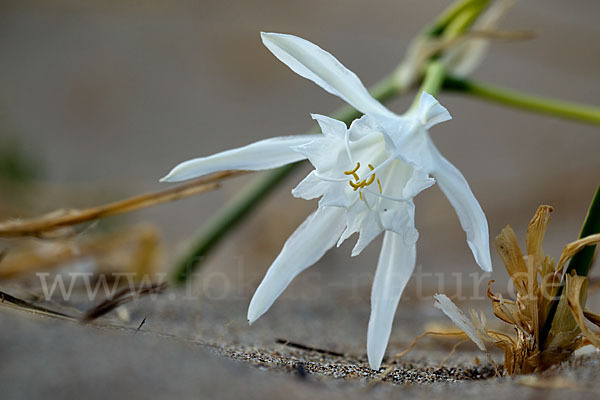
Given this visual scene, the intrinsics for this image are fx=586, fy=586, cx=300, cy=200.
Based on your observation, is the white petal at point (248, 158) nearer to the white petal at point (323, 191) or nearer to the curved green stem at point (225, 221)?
the white petal at point (323, 191)

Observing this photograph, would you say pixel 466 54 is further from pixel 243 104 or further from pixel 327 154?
pixel 243 104

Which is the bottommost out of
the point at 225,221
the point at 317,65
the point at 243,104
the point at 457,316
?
the point at 457,316

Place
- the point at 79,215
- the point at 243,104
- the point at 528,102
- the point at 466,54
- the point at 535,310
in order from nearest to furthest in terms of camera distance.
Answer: the point at 535,310 → the point at 79,215 → the point at 528,102 → the point at 466,54 → the point at 243,104

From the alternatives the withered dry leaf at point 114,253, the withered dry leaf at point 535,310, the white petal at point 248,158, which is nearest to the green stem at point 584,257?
the withered dry leaf at point 535,310

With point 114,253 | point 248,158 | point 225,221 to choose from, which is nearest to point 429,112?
point 248,158

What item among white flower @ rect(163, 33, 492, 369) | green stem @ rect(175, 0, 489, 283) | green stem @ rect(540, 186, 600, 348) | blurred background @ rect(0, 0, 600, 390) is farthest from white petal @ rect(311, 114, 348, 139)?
blurred background @ rect(0, 0, 600, 390)

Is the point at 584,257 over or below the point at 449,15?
below

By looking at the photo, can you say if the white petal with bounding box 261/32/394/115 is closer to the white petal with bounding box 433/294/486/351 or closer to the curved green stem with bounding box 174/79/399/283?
the white petal with bounding box 433/294/486/351
